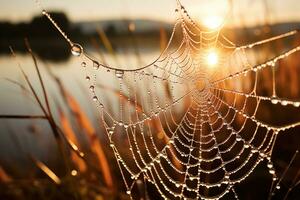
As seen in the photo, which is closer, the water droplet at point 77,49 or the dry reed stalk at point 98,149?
the water droplet at point 77,49

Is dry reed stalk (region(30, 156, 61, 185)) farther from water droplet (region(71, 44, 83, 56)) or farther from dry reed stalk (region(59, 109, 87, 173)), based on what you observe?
water droplet (region(71, 44, 83, 56))

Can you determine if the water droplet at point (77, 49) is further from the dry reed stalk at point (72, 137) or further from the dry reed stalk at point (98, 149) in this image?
the dry reed stalk at point (72, 137)

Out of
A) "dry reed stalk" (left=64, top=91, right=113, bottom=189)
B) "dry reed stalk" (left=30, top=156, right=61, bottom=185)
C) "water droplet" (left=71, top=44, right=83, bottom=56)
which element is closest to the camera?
"water droplet" (left=71, top=44, right=83, bottom=56)

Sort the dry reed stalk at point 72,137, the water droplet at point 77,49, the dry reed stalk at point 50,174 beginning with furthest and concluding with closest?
the dry reed stalk at point 72,137 → the dry reed stalk at point 50,174 → the water droplet at point 77,49

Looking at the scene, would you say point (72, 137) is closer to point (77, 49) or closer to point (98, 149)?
point (98, 149)

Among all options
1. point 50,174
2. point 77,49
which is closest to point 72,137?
point 50,174

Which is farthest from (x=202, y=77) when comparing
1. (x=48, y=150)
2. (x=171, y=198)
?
(x=48, y=150)

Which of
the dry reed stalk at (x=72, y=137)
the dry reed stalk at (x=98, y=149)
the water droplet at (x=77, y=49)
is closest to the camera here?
the water droplet at (x=77, y=49)

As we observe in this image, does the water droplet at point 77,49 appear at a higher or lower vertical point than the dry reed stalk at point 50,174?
higher

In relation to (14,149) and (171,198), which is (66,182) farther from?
(14,149)

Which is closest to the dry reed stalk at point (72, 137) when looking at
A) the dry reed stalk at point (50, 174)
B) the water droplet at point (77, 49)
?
the dry reed stalk at point (50, 174)

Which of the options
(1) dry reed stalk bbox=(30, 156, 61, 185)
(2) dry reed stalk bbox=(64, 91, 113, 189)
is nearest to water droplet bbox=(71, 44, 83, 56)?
(1) dry reed stalk bbox=(30, 156, 61, 185)
